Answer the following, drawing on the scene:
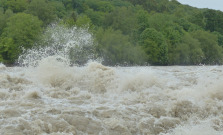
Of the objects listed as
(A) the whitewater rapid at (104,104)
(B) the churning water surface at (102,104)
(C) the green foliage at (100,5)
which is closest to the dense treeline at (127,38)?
(C) the green foliage at (100,5)

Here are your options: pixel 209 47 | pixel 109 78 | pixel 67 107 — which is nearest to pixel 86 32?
pixel 209 47

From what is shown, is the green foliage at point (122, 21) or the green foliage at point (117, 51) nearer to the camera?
the green foliage at point (117, 51)

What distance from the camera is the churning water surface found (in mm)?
9453

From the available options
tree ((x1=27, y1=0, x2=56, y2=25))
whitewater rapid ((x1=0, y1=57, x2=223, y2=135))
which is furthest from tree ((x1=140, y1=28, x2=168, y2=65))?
whitewater rapid ((x1=0, y1=57, x2=223, y2=135))

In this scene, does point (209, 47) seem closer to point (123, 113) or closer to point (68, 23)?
point (68, 23)

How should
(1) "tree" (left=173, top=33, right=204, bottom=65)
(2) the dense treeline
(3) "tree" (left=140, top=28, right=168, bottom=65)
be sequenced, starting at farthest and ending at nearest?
1. (1) "tree" (left=173, top=33, right=204, bottom=65)
2. (3) "tree" (left=140, top=28, right=168, bottom=65)
3. (2) the dense treeline

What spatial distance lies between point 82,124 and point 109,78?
6.20 meters

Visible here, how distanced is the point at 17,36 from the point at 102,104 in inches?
1503

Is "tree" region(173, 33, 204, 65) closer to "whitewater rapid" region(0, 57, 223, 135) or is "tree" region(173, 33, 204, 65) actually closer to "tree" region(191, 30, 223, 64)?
"tree" region(191, 30, 223, 64)

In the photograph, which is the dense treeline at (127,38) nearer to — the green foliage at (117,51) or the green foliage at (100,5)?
the green foliage at (117,51)

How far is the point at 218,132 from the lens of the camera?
31.7ft

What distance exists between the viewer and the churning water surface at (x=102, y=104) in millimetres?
9453

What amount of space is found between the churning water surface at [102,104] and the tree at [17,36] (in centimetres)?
3086

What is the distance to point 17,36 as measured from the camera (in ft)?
154
